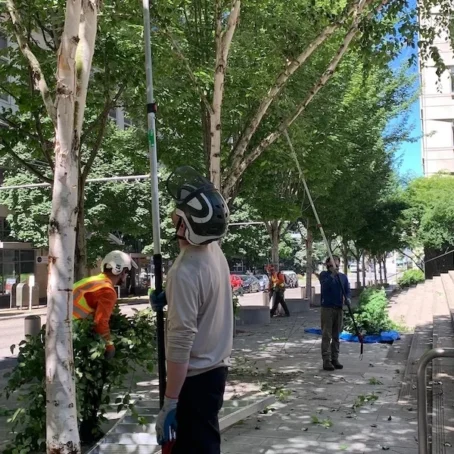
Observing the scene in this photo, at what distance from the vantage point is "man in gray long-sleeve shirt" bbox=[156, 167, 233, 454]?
2867 millimetres

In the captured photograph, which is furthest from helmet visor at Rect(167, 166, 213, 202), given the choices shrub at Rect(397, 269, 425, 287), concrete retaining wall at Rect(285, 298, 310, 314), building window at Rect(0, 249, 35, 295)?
shrub at Rect(397, 269, 425, 287)

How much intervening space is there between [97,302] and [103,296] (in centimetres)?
9

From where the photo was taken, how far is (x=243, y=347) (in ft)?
42.5

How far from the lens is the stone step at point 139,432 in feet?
16.5

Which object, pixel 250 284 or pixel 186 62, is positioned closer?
pixel 186 62

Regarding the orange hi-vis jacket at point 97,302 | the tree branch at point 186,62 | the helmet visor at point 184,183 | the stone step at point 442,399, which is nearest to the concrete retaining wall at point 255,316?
the stone step at point 442,399

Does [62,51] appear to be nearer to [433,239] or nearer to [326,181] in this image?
[326,181]

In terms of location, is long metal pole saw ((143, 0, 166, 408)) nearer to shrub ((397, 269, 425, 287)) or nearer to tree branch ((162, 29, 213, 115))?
tree branch ((162, 29, 213, 115))

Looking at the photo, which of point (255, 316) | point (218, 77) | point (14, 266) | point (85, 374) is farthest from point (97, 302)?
point (14, 266)

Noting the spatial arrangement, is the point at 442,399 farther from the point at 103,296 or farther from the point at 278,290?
the point at 278,290

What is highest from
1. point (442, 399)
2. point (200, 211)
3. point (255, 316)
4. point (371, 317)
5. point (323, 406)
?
point (200, 211)

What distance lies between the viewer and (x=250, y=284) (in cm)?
4534

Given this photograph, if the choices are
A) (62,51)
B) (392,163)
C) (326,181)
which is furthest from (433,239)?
(62,51)

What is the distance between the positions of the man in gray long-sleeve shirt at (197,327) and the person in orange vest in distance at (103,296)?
223 centimetres
